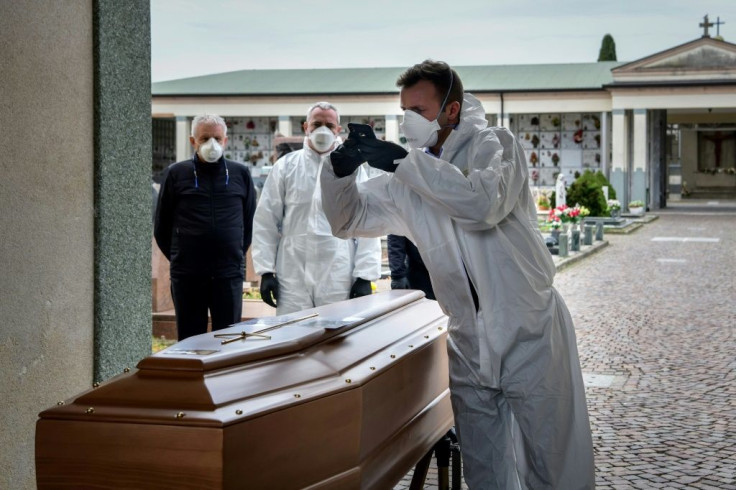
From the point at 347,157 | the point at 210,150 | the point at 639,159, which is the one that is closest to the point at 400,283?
the point at 210,150

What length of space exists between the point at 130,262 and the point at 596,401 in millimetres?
3596

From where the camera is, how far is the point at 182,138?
38.8 m

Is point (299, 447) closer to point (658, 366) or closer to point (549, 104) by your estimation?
point (658, 366)

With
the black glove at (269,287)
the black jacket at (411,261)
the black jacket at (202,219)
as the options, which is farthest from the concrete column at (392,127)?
the black glove at (269,287)

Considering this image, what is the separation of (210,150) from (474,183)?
2996 mm

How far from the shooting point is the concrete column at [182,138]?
127 feet

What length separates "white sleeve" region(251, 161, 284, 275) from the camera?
5262 mm

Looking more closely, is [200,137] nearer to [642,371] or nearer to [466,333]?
[466,333]

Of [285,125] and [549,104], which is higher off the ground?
[549,104]

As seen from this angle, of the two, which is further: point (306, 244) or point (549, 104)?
point (549, 104)

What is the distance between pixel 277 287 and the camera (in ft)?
17.3

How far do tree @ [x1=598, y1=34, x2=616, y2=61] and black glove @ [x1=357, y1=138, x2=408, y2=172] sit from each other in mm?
57719

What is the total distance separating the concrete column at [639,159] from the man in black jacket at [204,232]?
31324mm

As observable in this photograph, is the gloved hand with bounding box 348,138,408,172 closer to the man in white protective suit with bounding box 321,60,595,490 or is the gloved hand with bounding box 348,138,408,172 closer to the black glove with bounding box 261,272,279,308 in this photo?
the man in white protective suit with bounding box 321,60,595,490
